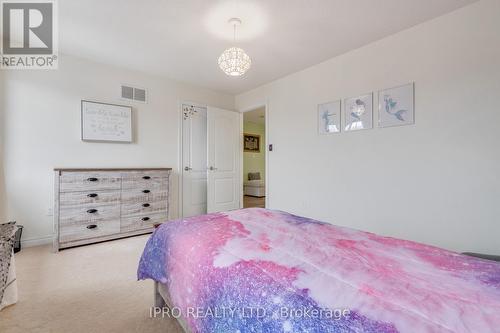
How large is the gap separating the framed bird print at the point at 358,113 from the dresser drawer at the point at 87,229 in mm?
3298

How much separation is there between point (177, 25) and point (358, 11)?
1.76 meters

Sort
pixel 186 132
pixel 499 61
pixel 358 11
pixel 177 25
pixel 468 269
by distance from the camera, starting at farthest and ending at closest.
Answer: pixel 186 132, pixel 177 25, pixel 358 11, pixel 499 61, pixel 468 269

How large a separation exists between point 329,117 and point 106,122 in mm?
3146

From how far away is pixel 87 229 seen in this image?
115 inches

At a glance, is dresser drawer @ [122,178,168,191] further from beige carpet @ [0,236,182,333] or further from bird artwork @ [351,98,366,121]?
bird artwork @ [351,98,366,121]

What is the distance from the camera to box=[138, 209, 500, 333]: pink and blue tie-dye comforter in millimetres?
645

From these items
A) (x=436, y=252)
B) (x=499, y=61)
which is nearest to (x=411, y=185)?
(x=499, y=61)

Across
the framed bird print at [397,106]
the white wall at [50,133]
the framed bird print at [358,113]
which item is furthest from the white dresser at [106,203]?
the framed bird print at [397,106]

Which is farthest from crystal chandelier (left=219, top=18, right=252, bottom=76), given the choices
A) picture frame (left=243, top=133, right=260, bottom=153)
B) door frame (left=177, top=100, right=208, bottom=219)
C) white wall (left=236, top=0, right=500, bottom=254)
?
picture frame (left=243, top=133, right=260, bottom=153)

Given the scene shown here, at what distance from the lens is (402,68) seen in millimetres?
2490

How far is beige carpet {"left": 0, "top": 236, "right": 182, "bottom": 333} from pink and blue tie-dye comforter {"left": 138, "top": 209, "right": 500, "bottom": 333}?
509 mm

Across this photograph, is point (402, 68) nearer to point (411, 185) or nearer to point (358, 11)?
point (358, 11)

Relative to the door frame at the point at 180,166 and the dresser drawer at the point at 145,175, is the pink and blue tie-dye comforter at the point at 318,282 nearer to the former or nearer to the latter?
the dresser drawer at the point at 145,175

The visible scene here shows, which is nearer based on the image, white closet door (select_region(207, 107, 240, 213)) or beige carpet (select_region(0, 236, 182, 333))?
beige carpet (select_region(0, 236, 182, 333))
